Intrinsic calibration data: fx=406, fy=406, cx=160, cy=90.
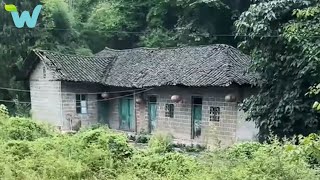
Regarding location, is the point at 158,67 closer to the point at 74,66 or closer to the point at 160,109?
the point at 160,109

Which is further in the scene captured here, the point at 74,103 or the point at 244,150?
the point at 74,103

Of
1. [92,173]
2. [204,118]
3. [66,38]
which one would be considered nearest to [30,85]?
[66,38]

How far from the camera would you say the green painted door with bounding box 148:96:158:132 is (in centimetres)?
1490

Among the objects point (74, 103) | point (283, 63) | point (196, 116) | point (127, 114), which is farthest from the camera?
point (127, 114)

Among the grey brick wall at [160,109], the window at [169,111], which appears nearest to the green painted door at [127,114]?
the grey brick wall at [160,109]

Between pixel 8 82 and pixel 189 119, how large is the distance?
910 centimetres

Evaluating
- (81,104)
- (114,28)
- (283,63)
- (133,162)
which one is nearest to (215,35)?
(114,28)

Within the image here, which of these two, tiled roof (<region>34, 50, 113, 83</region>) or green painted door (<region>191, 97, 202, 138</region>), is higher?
tiled roof (<region>34, 50, 113, 83</region>)

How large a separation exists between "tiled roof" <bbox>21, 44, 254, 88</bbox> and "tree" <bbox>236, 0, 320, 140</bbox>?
6.66 ft

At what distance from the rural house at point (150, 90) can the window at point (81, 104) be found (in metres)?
0.04

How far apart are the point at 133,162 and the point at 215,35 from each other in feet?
45.3

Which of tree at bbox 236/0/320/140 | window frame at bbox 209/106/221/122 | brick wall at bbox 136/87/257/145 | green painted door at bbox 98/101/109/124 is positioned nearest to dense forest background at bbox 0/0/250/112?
green painted door at bbox 98/101/109/124

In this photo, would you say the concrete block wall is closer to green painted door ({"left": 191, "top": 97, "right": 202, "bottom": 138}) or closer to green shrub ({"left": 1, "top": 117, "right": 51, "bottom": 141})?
green painted door ({"left": 191, "top": 97, "right": 202, "bottom": 138})

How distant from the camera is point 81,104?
16.2 m
